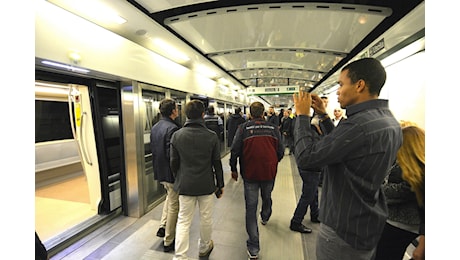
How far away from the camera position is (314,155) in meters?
1.15

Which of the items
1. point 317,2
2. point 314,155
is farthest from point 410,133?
point 317,2

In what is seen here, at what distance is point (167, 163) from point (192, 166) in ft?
1.91

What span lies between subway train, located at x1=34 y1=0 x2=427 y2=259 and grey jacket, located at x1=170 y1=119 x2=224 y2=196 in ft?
3.35

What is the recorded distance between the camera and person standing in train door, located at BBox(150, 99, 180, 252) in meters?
2.58

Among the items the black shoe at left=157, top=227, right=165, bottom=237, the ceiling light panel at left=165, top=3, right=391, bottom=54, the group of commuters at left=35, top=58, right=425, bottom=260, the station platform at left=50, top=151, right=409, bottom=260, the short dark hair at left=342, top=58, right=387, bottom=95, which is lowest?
the station platform at left=50, top=151, right=409, bottom=260

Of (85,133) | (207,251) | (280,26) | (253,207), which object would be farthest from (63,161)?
(280,26)

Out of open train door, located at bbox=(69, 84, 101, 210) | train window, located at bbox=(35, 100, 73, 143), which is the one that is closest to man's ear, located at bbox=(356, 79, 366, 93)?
open train door, located at bbox=(69, 84, 101, 210)

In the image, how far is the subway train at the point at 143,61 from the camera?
84.9 inches

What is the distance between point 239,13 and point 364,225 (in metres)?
2.30

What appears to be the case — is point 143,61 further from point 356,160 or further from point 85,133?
point 356,160

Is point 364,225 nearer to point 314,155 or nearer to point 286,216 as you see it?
point 314,155

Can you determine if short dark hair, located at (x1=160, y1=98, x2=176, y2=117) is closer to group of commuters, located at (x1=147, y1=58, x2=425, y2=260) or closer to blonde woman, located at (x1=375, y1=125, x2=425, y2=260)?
group of commuters, located at (x1=147, y1=58, x2=425, y2=260)

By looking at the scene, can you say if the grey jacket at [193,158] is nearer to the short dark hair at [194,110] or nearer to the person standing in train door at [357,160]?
the short dark hair at [194,110]

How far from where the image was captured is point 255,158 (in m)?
2.42
